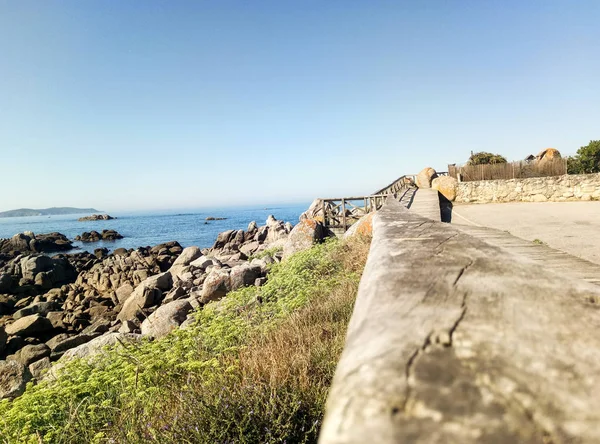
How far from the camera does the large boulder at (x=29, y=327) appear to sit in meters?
10.9

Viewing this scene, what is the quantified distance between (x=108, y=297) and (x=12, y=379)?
431 inches

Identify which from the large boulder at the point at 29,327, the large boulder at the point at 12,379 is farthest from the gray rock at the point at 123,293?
the large boulder at the point at 12,379

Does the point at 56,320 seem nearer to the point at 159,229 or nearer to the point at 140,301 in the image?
the point at 140,301

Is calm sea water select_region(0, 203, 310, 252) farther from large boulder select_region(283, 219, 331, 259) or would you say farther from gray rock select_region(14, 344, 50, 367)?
gray rock select_region(14, 344, 50, 367)

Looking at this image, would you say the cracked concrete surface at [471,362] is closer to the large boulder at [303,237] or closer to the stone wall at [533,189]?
the large boulder at [303,237]

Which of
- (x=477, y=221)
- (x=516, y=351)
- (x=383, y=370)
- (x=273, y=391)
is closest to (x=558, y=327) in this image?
(x=516, y=351)

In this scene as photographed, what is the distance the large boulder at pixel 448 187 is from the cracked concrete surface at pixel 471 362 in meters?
21.4

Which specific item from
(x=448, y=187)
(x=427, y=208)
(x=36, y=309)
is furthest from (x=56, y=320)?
(x=448, y=187)

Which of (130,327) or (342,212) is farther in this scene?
(342,212)

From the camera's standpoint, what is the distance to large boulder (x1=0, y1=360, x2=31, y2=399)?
543cm

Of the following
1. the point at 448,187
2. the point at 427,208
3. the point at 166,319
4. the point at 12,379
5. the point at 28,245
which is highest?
the point at 448,187

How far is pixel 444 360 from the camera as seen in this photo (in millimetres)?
635

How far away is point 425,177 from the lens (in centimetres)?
2633

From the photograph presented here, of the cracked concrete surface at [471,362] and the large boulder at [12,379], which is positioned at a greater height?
the cracked concrete surface at [471,362]
